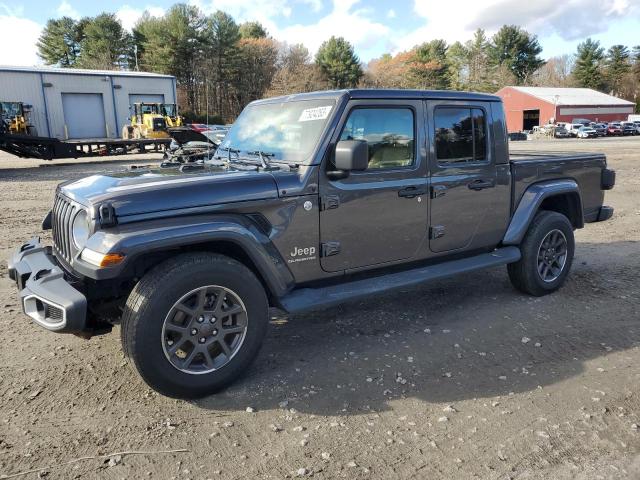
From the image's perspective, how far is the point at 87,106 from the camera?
35469 mm

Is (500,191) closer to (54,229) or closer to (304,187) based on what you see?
(304,187)

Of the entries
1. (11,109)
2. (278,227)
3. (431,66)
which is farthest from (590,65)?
(278,227)

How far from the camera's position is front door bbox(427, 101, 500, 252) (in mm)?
4473

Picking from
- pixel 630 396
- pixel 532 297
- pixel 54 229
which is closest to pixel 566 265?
pixel 532 297

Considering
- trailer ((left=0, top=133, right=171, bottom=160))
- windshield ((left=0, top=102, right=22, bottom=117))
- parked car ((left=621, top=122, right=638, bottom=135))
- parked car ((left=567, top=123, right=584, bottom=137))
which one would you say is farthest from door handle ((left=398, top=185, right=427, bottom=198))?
parked car ((left=621, top=122, right=638, bottom=135))

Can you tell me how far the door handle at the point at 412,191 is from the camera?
4.21 meters

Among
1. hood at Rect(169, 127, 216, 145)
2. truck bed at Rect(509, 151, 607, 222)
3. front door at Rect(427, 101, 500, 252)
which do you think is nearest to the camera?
front door at Rect(427, 101, 500, 252)

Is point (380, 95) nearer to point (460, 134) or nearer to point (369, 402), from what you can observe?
point (460, 134)

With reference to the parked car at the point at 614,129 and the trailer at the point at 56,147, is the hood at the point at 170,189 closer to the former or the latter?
the trailer at the point at 56,147

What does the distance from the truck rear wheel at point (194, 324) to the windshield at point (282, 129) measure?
1.11 metres

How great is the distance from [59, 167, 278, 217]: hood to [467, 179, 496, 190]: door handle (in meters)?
1.99

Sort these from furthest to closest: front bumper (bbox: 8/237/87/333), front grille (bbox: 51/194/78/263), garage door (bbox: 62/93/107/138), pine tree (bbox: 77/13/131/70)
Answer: pine tree (bbox: 77/13/131/70) < garage door (bbox: 62/93/107/138) < front grille (bbox: 51/194/78/263) < front bumper (bbox: 8/237/87/333)

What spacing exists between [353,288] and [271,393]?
1027mm

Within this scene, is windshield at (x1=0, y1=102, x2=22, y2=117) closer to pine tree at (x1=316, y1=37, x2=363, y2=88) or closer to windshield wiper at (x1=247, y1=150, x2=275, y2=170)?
windshield wiper at (x1=247, y1=150, x2=275, y2=170)
